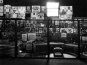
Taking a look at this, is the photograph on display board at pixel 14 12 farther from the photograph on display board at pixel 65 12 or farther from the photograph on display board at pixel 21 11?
the photograph on display board at pixel 65 12

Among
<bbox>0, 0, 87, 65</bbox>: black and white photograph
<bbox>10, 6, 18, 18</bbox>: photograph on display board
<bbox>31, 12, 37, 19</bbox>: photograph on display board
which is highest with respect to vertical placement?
<bbox>10, 6, 18, 18</bbox>: photograph on display board

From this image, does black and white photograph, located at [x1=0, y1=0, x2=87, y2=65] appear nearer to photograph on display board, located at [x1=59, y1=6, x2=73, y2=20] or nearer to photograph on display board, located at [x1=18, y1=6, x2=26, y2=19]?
photograph on display board, located at [x1=59, y1=6, x2=73, y2=20]

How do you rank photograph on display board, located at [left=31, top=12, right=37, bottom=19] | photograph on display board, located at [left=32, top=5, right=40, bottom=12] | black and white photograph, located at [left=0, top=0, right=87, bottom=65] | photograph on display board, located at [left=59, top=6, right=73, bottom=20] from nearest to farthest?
black and white photograph, located at [left=0, top=0, right=87, bottom=65] < photograph on display board, located at [left=59, top=6, right=73, bottom=20] < photograph on display board, located at [left=31, top=12, right=37, bottom=19] < photograph on display board, located at [left=32, top=5, right=40, bottom=12]

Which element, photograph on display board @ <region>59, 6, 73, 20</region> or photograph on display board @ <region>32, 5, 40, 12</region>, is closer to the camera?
photograph on display board @ <region>59, 6, 73, 20</region>

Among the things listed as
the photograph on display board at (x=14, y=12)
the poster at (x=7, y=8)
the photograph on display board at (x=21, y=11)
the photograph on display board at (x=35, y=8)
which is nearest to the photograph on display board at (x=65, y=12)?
the photograph on display board at (x=35, y=8)

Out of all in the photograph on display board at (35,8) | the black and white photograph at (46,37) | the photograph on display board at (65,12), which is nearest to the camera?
the black and white photograph at (46,37)

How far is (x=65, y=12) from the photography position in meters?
7.79

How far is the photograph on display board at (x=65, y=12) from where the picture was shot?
7723mm

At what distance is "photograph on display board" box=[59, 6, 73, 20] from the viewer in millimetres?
7723

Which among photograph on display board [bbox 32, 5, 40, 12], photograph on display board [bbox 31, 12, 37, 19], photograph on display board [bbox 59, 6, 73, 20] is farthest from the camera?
photograph on display board [bbox 32, 5, 40, 12]

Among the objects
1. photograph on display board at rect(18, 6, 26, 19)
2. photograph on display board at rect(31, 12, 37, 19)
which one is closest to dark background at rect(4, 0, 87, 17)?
photograph on display board at rect(18, 6, 26, 19)

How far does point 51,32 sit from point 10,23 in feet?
6.52

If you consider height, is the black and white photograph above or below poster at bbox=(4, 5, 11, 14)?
below

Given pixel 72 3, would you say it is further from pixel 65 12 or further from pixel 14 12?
pixel 14 12
